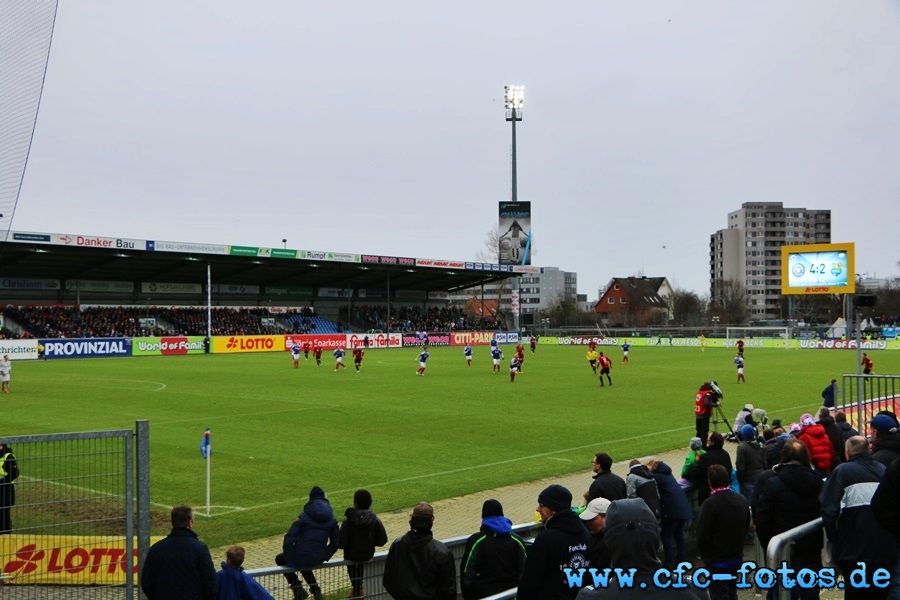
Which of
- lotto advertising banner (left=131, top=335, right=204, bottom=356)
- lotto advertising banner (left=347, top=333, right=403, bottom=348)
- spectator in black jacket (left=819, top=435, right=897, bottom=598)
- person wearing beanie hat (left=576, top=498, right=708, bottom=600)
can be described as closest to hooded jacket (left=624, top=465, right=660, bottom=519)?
spectator in black jacket (left=819, top=435, right=897, bottom=598)

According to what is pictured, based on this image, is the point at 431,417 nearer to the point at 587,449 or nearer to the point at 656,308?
the point at 587,449

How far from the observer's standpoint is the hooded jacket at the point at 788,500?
273 inches

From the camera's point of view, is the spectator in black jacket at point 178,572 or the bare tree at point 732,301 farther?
the bare tree at point 732,301

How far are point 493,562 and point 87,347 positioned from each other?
197 ft

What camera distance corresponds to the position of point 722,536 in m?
7.00

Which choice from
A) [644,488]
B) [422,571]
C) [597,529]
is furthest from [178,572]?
[644,488]

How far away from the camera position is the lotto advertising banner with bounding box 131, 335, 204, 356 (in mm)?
61375

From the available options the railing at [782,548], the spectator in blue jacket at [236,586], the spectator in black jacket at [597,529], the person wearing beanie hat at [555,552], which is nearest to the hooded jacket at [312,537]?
the spectator in blue jacket at [236,586]

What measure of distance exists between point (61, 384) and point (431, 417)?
2033cm

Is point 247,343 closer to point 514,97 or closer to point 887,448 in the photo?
point 514,97

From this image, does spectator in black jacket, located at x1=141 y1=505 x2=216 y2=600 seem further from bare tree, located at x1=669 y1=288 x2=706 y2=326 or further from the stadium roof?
bare tree, located at x1=669 y1=288 x2=706 y2=326

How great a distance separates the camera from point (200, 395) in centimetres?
3050

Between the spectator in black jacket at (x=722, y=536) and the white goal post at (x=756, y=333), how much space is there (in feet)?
258

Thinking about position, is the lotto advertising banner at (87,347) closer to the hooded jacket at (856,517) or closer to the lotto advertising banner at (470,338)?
the lotto advertising banner at (470,338)
